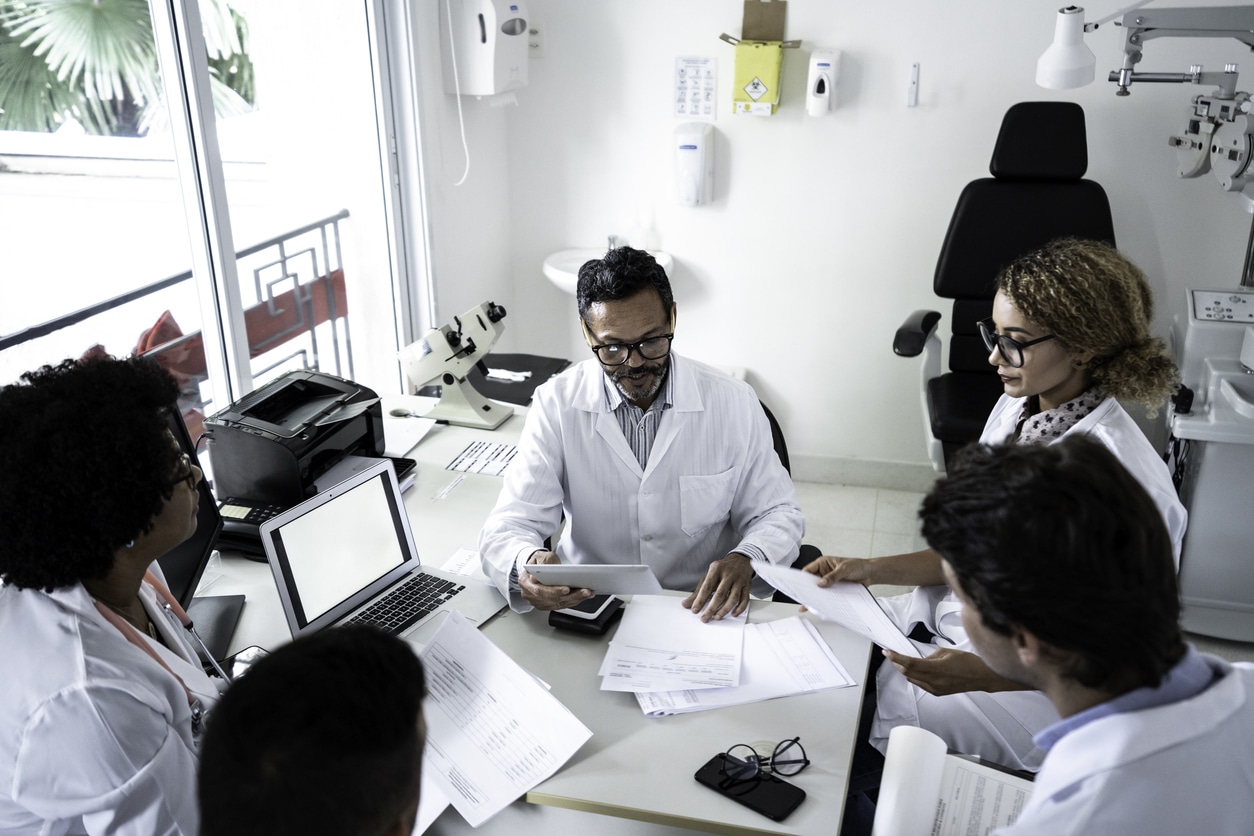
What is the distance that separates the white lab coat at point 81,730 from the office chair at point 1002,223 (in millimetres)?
2319

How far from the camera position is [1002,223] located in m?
2.98

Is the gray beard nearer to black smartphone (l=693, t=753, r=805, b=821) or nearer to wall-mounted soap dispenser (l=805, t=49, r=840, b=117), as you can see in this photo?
black smartphone (l=693, t=753, r=805, b=821)

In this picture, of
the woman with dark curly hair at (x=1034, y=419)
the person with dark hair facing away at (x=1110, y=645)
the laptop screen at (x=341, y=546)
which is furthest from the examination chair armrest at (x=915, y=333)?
the person with dark hair facing away at (x=1110, y=645)

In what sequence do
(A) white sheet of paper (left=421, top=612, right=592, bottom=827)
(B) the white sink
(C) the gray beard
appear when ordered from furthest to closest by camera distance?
(B) the white sink → (C) the gray beard → (A) white sheet of paper (left=421, top=612, right=592, bottom=827)

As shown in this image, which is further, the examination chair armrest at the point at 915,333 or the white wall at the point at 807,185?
the white wall at the point at 807,185

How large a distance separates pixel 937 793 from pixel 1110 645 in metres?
0.49

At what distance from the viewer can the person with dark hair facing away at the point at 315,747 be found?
26.5 inches

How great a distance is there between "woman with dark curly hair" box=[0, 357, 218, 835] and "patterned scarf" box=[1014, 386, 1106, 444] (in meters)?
1.47

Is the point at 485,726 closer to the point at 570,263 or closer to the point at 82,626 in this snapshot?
the point at 82,626

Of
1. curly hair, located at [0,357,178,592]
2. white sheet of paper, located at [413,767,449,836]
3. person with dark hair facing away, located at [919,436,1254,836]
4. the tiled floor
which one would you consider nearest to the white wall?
the tiled floor

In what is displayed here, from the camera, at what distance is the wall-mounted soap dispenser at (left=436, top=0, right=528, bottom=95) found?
3.12m

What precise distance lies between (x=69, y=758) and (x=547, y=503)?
1.02 metres

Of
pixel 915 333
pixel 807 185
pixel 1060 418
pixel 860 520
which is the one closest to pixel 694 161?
pixel 807 185

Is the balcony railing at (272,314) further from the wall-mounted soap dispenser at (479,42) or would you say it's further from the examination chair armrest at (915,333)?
the examination chair armrest at (915,333)
